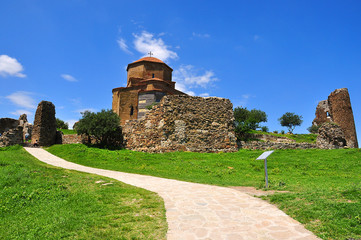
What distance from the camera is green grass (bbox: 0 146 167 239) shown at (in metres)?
4.34

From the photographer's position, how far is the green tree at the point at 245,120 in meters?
22.2

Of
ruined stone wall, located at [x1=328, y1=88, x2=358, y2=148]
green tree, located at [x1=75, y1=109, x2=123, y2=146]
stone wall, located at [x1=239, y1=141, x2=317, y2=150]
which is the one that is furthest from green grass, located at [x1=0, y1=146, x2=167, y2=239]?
ruined stone wall, located at [x1=328, y1=88, x2=358, y2=148]

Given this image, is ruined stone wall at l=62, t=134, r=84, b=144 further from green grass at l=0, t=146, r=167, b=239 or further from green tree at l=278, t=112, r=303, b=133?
green tree at l=278, t=112, r=303, b=133

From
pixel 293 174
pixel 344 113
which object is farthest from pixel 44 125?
pixel 344 113

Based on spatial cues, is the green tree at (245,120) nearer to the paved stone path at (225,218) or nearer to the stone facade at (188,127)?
the stone facade at (188,127)

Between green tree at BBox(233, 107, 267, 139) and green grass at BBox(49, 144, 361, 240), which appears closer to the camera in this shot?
green grass at BBox(49, 144, 361, 240)

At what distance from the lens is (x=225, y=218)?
489 cm

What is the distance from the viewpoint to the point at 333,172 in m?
11.3

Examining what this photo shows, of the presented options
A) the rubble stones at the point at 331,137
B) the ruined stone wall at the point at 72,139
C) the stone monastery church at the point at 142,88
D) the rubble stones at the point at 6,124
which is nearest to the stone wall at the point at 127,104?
the stone monastery church at the point at 142,88

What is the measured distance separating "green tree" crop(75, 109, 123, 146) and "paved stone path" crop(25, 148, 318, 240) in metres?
15.1

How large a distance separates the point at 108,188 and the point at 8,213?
8.52ft

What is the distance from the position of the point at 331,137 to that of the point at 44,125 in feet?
89.6

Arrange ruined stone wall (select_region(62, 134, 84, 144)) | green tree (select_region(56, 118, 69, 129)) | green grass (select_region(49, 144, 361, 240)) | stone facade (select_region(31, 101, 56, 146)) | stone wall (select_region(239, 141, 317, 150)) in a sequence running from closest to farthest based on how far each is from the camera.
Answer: green grass (select_region(49, 144, 361, 240)) → stone wall (select_region(239, 141, 317, 150)) → stone facade (select_region(31, 101, 56, 146)) → ruined stone wall (select_region(62, 134, 84, 144)) → green tree (select_region(56, 118, 69, 129))

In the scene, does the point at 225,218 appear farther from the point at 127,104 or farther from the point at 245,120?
the point at 127,104
